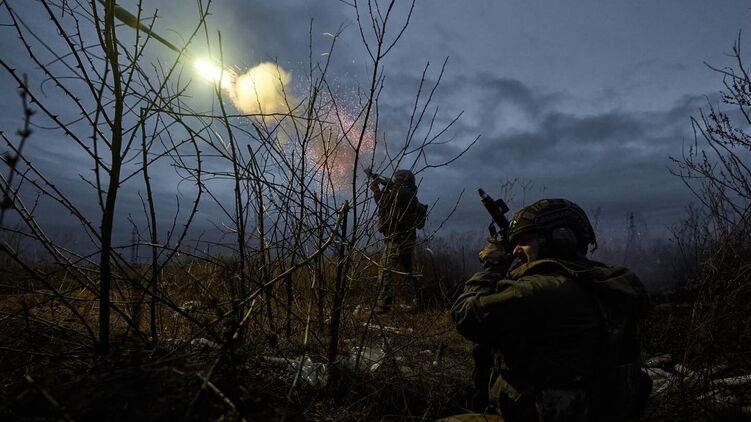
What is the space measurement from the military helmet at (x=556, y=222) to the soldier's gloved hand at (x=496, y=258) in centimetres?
17

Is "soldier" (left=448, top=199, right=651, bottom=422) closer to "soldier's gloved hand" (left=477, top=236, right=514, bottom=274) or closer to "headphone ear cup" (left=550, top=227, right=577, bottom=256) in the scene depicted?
"headphone ear cup" (left=550, top=227, right=577, bottom=256)

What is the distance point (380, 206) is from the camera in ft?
9.43

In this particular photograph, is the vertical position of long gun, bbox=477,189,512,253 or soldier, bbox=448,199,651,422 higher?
long gun, bbox=477,189,512,253

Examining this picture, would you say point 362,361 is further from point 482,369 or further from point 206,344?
point 206,344

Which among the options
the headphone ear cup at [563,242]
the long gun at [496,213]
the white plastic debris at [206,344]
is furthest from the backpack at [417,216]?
the white plastic debris at [206,344]

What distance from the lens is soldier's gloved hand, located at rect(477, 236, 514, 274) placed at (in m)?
2.50

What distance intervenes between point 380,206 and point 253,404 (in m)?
1.87

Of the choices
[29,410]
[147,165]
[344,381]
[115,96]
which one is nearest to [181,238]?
[147,165]

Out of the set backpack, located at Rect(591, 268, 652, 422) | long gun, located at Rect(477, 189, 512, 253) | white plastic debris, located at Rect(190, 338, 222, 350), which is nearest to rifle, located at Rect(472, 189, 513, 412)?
long gun, located at Rect(477, 189, 512, 253)

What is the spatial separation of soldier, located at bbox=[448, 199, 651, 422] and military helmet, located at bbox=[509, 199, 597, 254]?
25cm

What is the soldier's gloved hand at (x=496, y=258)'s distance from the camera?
2.50 metres

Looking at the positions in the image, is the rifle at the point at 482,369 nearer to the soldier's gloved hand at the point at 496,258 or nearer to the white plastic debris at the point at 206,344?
the soldier's gloved hand at the point at 496,258

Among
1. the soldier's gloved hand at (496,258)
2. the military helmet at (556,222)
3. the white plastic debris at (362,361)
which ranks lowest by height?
the white plastic debris at (362,361)

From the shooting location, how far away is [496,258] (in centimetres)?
254
